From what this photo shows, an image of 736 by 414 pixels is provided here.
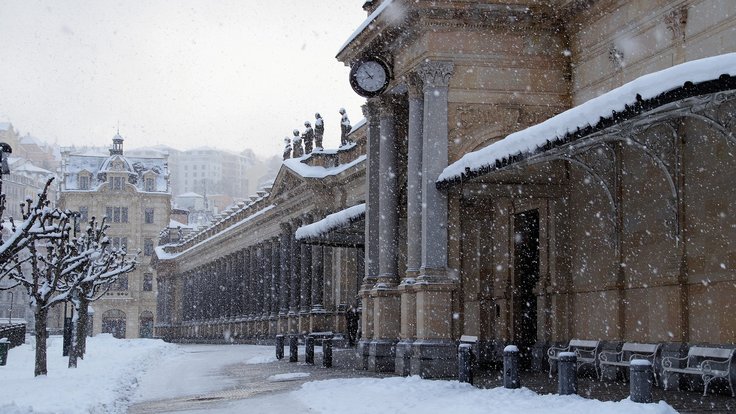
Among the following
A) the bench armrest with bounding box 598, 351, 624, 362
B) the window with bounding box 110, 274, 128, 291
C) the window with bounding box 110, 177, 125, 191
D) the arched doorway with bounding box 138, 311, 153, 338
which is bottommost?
the arched doorway with bounding box 138, 311, 153, 338

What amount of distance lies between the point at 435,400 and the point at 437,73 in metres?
9.68

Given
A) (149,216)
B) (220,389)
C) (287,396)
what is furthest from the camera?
(149,216)

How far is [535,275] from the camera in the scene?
25156mm

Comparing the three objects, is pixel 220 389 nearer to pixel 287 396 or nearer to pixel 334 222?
pixel 287 396

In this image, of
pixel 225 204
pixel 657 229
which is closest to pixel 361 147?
pixel 657 229

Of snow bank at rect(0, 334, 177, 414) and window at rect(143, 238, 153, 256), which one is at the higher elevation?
window at rect(143, 238, 153, 256)

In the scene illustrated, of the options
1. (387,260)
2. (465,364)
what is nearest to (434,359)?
(465,364)

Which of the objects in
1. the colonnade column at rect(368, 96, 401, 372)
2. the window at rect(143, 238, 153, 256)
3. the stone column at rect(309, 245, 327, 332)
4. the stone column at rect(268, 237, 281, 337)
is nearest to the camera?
the colonnade column at rect(368, 96, 401, 372)

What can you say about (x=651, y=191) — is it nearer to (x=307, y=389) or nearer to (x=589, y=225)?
(x=589, y=225)

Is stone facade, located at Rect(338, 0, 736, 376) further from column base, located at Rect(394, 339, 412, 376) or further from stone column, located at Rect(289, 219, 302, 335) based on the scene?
stone column, located at Rect(289, 219, 302, 335)

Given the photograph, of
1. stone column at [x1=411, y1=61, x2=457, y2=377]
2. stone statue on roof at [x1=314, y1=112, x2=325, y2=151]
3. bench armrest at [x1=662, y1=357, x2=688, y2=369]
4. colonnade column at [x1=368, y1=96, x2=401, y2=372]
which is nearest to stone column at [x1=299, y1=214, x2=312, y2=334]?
stone statue on roof at [x1=314, y1=112, x2=325, y2=151]

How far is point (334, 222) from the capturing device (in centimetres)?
3288

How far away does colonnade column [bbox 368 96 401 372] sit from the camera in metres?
25.2

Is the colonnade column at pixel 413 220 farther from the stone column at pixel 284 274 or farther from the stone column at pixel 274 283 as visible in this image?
the stone column at pixel 274 283
